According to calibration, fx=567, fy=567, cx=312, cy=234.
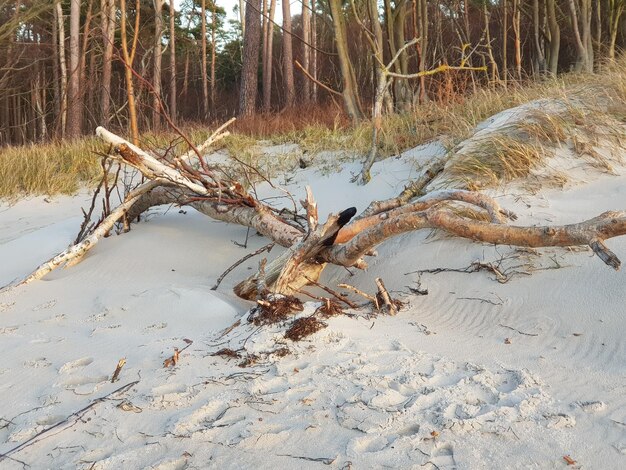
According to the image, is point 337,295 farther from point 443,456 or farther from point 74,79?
point 74,79

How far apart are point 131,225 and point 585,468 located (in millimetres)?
4427

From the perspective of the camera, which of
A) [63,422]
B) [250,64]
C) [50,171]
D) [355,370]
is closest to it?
[63,422]

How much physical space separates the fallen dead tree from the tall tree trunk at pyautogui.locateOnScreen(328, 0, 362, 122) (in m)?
4.15

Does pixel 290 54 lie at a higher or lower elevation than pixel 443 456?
higher

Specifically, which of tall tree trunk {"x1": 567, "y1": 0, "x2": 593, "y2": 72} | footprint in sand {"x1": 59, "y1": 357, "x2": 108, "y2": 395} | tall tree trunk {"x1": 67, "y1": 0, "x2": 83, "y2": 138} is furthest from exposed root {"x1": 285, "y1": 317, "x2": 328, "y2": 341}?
tall tree trunk {"x1": 67, "y1": 0, "x2": 83, "y2": 138}

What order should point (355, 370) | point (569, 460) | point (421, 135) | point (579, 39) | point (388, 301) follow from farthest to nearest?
1. point (579, 39)
2. point (421, 135)
3. point (388, 301)
4. point (355, 370)
5. point (569, 460)

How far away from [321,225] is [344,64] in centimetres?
571

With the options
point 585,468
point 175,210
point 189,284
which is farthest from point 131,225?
point 585,468

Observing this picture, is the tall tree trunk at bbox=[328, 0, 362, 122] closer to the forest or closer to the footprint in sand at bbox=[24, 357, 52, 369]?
the forest

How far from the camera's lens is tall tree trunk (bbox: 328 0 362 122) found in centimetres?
841

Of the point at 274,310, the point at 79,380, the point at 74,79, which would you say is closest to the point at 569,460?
the point at 274,310

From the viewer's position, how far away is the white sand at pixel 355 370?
1.87 meters

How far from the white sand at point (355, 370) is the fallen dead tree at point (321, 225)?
29 cm

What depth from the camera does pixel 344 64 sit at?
862 centimetres
